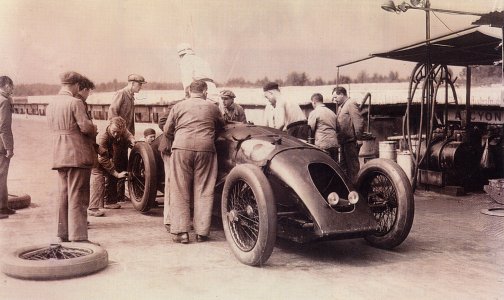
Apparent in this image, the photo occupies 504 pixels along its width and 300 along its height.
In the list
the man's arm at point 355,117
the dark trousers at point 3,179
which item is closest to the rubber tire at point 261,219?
the dark trousers at point 3,179

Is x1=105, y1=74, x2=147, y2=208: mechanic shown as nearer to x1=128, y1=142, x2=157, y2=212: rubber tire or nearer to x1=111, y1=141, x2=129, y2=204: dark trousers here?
x1=111, y1=141, x2=129, y2=204: dark trousers

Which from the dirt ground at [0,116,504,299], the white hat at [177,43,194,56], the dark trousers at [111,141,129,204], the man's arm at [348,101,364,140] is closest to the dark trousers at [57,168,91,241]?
the dirt ground at [0,116,504,299]

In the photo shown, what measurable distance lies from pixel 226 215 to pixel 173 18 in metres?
3.29

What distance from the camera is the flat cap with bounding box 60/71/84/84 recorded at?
220 inches

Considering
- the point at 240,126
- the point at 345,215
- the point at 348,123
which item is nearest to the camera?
the point at 345,215

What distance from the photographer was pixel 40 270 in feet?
14.5

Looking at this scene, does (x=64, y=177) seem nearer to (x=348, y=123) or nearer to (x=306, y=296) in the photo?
(x=306, y=296)

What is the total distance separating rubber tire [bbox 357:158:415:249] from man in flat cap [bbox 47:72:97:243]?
2.84 meters

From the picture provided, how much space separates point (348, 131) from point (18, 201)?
4866 millimetres

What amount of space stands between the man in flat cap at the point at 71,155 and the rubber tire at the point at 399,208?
112 inches

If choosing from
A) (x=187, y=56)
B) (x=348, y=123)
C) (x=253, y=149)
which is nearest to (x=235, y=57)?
(x=187, y=56)

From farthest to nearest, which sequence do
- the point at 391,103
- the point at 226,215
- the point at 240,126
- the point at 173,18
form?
the point at 391,103, the point at 173,18, the point at 240,126, the point at 226,215

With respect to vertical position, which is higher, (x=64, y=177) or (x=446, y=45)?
(x=446, y=45)

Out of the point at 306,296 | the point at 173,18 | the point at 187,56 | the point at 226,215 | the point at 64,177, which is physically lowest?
the point at 306,296
